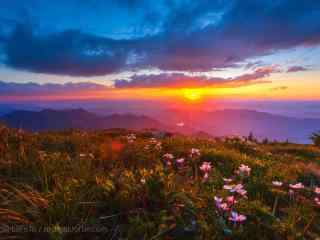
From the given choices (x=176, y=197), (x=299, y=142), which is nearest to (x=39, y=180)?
(x=176, y=197)

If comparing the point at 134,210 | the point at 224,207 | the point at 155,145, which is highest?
the point at 224,207

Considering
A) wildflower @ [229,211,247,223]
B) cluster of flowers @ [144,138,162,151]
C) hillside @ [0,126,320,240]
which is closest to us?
wildflower @ [229,211,247,223]

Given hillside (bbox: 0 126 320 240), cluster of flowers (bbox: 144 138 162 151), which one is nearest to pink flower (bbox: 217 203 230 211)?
hillside (bbox: 0 126 320 240)

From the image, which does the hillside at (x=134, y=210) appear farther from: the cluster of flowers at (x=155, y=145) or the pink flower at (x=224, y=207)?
the cluster of flowers at (x=155, y=145)

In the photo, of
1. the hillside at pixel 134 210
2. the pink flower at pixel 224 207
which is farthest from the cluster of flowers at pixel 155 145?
the pink flower at pixel 224 207

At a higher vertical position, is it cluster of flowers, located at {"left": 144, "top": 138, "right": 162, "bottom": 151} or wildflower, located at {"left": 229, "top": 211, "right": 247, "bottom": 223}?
wildflower, located at {"left": 229, "top": 211, "right": 247, "bottom": 223}

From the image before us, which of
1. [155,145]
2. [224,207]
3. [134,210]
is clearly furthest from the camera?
[155,145]

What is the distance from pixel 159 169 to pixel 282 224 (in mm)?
1970

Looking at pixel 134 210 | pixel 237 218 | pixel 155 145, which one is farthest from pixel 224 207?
pixel 155 145

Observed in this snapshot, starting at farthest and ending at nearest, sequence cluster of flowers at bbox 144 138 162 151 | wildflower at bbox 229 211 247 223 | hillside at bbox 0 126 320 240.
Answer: cluster of flowers at bbox 144 138 162 151, hillside at bbox 0 126 320 240, wildflower at bbox 229 211 247 223

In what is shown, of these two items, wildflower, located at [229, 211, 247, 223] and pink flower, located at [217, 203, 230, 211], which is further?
pink flower, located at [217, 203, 230, 211]

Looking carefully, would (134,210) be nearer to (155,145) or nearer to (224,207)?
(224,207)

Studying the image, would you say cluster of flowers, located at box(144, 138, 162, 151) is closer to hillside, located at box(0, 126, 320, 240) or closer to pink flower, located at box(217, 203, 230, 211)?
hillside, located at box(0, 126, 320, 240)

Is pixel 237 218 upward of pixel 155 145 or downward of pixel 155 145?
upward
